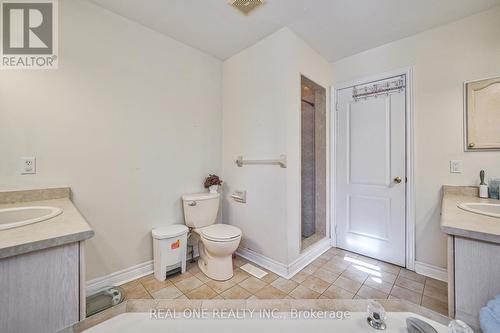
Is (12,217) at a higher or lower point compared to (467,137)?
lower

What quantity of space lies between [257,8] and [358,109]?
1519 mm

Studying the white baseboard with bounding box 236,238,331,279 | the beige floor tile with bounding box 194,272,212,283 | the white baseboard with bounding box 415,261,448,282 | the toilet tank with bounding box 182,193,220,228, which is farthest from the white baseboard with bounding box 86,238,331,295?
the white baseboard with bounding box 415,261,448,282

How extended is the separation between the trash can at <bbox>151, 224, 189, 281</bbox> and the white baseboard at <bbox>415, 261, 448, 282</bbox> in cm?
229

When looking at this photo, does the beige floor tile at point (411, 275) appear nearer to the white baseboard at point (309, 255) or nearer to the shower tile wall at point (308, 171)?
the white baseboard at point (309, 255)

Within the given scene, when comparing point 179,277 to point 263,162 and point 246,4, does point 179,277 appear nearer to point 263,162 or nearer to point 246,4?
point 263,162

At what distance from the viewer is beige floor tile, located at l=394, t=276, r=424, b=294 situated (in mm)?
1710

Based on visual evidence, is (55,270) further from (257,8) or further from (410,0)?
(410,0)

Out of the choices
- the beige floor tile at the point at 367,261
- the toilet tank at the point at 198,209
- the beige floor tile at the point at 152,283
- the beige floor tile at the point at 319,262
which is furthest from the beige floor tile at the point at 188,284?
the beige floor tile at the point at 367,261

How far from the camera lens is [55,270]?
0.78 meters

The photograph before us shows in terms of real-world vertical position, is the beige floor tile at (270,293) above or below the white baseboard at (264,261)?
below

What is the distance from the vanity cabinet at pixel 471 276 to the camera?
859 millimetres

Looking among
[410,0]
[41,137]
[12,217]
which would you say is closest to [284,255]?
[12,217]

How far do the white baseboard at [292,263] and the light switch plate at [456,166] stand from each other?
143cm
